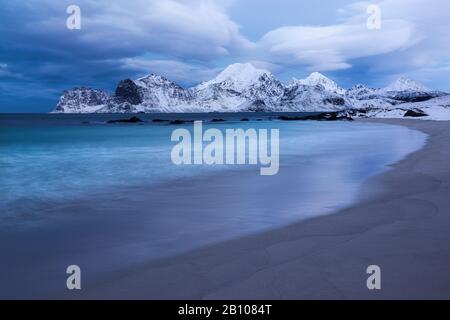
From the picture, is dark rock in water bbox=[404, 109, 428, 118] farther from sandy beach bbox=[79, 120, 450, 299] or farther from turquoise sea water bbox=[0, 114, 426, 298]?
sandy beach bbox=[79, 120, 450, 299]

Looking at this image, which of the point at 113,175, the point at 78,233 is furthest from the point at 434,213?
the point at 113,175

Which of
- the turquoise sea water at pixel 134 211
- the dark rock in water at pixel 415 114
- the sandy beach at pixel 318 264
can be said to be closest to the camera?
the sandy beach at pixel 318 264

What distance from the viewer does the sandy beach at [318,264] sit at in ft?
17.1

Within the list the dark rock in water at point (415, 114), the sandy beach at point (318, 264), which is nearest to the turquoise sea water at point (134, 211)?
the sandy beach at point (318, 264)

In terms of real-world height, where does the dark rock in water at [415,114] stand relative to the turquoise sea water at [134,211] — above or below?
above

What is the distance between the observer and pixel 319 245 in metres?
6.93

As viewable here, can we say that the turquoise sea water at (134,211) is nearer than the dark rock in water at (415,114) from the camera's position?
Yes

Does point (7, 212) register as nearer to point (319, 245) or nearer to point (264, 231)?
point (264, 231)

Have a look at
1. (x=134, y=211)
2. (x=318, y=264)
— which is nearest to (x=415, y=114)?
(x=134, y=211)

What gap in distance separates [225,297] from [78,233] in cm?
422

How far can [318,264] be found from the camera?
6012 millimetres

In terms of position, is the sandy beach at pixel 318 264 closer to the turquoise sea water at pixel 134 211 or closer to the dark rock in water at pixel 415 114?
the turquoise sea water at pixel 134 211

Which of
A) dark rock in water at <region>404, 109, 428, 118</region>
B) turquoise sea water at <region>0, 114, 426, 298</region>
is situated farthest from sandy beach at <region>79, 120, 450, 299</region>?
dark rock in water at <region>404, 109, 428, 118</region>

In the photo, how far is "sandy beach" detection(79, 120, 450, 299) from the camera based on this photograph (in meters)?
5.22
